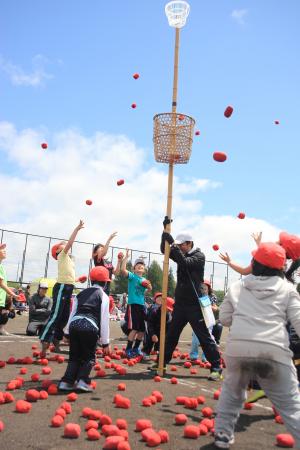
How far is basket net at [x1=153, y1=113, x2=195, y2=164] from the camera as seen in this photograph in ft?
23.2

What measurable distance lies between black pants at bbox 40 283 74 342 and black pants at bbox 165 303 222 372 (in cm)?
182

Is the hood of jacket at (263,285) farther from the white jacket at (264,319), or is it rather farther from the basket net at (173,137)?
the basket net at (173,137)

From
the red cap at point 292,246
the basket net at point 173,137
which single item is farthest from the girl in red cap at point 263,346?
the basket net at point 173,137

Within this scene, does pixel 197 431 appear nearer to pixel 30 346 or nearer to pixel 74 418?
pixel 74 418

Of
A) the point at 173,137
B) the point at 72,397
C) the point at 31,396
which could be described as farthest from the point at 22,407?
the point at 173,137

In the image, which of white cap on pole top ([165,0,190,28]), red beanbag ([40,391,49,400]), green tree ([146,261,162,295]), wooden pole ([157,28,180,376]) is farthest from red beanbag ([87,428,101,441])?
green tree ([146,261,162,295])

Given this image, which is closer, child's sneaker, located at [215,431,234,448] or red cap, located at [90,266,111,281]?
child's sneaker, located at [215,431,234,448]

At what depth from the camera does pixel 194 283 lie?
6746 millimetres

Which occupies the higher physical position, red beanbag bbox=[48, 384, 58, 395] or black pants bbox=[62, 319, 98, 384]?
black pants bbox=[62, 319, 98, 384]

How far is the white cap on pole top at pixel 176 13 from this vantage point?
722cm

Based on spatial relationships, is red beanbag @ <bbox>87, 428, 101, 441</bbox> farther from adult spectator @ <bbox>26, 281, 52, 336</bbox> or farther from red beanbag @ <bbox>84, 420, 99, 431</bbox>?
adult spectator @ <bbox>26, 281, 52, 336</bbox>

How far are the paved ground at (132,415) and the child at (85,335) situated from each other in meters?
0.26

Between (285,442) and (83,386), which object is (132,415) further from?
(285,442)

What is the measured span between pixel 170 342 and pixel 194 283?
1011 mm
